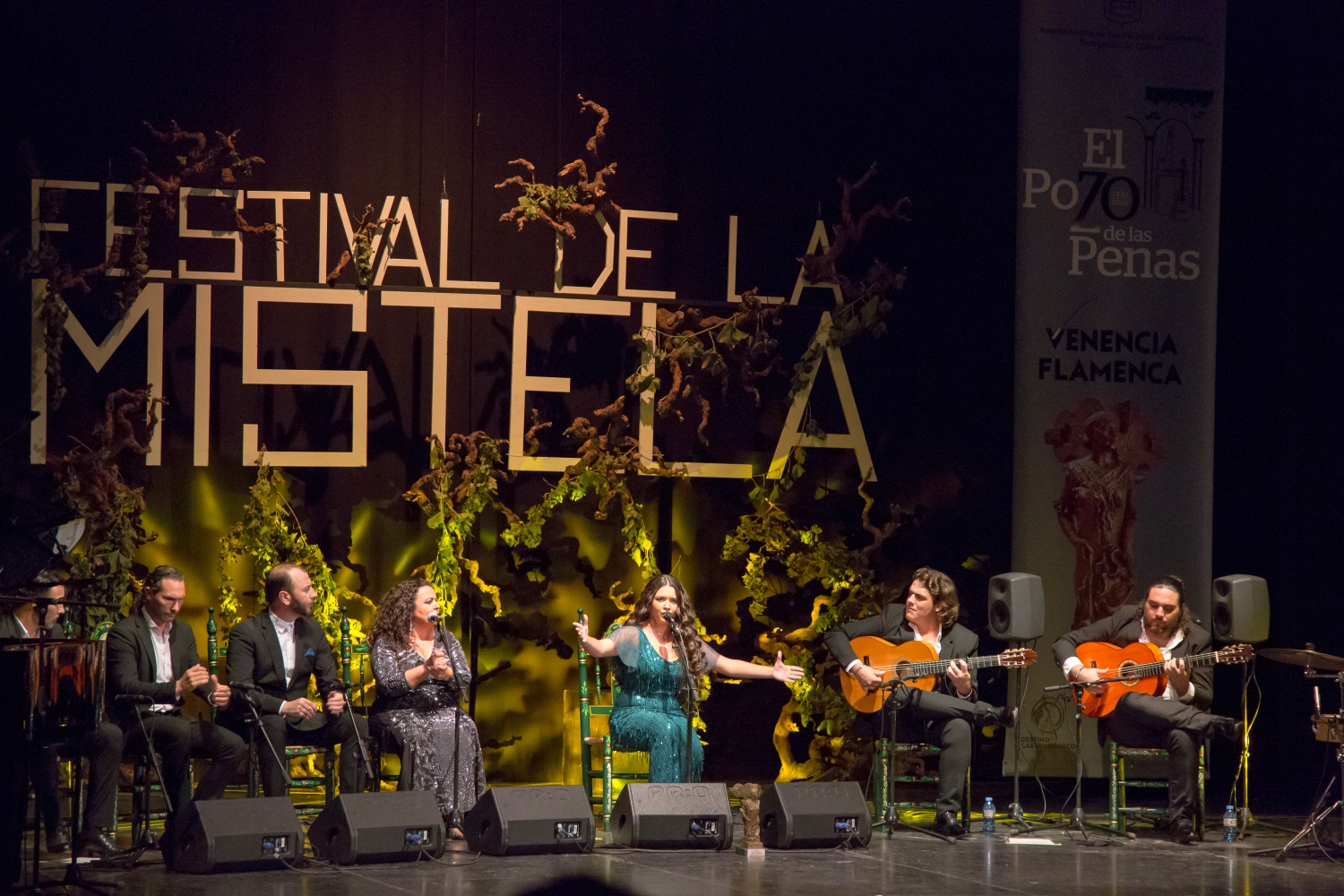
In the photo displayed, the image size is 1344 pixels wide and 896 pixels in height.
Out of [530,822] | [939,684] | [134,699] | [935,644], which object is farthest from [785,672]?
[134,699]

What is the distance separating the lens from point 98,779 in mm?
5848

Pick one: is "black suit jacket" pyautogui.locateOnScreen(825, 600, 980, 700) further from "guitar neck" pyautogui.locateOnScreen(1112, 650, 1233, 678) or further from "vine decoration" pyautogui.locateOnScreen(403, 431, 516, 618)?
"vine decoration" pyautogui.locateOnScreen(403, 431, 516, 618)

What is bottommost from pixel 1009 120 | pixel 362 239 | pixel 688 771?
pixel 688 771

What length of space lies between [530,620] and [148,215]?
2.45 metres

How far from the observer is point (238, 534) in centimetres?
699

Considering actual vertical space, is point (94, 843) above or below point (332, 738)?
below

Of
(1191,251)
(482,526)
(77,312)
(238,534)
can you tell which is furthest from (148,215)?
(1191,251)

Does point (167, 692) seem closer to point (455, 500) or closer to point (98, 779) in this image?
point (98, 779)

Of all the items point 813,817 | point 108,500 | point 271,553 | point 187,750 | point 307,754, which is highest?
point 108,500

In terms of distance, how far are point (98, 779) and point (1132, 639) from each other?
4.19 m

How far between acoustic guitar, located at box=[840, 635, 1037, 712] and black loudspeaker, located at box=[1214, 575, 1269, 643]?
32.1 inches

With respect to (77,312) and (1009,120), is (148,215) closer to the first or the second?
(77,312)

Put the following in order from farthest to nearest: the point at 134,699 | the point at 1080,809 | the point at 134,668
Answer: the point at 1080,809 < the point at 134,668 < the point at 134,699

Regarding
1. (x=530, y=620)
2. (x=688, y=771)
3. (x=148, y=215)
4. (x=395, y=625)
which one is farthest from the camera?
(x=530, y=620)
